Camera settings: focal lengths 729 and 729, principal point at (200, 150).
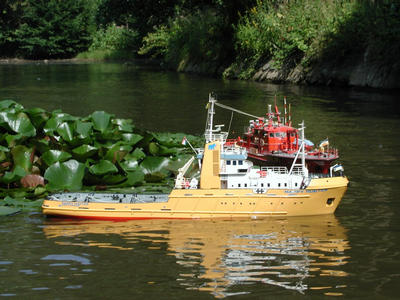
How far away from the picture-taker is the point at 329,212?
61.4 feet

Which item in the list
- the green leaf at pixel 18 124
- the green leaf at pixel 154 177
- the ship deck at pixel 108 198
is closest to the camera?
the ship deck at pixel 108 198

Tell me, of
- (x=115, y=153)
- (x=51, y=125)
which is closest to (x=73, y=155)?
(x=115, y=153)

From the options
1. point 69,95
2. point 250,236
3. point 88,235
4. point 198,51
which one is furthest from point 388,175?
point 198,51

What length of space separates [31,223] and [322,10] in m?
40.9

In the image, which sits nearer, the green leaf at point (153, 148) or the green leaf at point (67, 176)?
the green leaf at point (67, 176)

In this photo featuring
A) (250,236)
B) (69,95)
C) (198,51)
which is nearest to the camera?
(250,236)

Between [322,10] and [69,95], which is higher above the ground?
[322,10]

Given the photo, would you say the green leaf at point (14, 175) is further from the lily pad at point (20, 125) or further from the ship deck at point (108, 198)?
the lily pad at point (20, 125)

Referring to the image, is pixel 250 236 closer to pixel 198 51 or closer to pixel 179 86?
pixel 179 86

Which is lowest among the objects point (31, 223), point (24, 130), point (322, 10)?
point (31, 223)

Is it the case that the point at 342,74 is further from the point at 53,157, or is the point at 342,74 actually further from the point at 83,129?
the point at 53,157

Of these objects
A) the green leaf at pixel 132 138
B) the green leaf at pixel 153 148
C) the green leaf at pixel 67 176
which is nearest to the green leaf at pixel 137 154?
the green leaf at pixel 132 138

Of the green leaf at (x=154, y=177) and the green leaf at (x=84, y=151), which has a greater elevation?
the green leaf at (x=84, y=151)

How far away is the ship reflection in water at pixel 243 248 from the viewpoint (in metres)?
13.5
